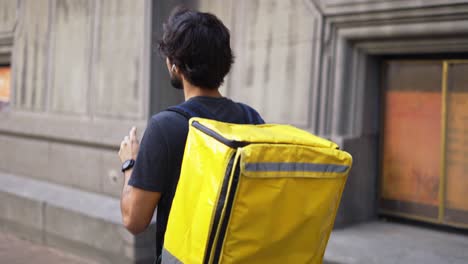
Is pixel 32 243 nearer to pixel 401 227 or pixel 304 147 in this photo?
pixel 401 227

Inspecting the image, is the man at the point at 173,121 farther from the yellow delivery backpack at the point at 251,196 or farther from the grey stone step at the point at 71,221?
the grey stone step at the point at 71,221

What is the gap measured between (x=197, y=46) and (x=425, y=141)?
3.64 metres

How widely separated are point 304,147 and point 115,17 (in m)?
5.37

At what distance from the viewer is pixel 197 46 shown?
79.4 inches

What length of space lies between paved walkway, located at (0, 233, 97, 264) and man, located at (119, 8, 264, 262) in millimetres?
4151

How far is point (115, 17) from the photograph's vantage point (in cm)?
682

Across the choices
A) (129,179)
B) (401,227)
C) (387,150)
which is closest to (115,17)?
(387,150)

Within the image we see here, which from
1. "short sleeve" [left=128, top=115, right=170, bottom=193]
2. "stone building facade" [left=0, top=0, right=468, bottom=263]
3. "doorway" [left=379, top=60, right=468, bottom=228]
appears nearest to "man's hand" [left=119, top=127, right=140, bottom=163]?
"short sleeve" [left=128, top=115, right=170, bottom=193]

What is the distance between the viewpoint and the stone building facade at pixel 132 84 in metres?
5.16

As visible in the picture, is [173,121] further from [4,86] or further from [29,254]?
[4,86]

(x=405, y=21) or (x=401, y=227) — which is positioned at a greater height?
(x=405, y=21)

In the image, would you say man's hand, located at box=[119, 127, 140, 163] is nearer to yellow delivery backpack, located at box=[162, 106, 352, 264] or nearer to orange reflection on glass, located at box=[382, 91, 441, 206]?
yellow delivery backpack, located at box=[162, 106, 352, 264]

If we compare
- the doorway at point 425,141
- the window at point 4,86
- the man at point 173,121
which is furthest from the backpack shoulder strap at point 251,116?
the window at point 4,86

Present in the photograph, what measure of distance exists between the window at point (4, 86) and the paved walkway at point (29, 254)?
9.73ft
